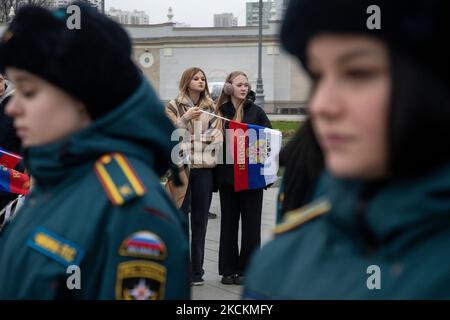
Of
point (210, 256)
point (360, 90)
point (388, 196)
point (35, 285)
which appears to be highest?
point (360, 90)

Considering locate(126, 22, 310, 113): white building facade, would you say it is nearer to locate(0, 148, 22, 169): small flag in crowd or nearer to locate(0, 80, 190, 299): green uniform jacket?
locate(0, 148, 22, 169): small flag in crowd

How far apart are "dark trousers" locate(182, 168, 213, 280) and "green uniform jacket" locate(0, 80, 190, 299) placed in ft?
14.4

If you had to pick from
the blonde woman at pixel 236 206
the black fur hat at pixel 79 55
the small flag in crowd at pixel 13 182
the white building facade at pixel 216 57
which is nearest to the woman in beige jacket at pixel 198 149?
the blonde woman at pixel 236 206

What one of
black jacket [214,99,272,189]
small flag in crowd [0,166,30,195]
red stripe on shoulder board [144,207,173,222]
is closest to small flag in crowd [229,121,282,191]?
black jacket [214,99,272,189]

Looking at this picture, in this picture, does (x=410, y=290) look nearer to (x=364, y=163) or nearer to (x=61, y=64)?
(x=364, y=163)

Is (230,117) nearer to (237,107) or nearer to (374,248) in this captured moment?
(237,107)

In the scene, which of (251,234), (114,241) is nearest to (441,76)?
(114,241)

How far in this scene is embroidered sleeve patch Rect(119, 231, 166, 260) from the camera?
2109 millimetres

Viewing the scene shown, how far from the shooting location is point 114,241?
2100 mm

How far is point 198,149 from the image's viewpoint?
6.75 metres

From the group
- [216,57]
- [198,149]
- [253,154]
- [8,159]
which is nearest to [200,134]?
[198,149]

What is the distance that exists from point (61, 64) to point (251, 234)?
15.5 ft

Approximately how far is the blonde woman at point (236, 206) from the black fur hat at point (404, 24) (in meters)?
5.28

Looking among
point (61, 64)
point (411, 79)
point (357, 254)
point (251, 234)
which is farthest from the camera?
point (251, 234)
